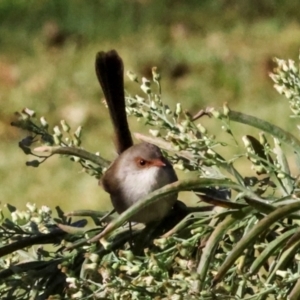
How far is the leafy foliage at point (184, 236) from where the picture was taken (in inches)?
46.8

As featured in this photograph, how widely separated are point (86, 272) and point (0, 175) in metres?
3.43

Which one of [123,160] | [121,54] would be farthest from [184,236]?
[121,54]

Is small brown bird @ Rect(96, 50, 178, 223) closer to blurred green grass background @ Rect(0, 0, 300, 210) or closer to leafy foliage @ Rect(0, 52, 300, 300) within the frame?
leafy foliage @ Rect(0, 52, 300, 300)

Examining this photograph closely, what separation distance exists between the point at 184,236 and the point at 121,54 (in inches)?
165

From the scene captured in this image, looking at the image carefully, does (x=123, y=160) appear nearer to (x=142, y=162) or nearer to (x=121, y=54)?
(x=142, y=162)

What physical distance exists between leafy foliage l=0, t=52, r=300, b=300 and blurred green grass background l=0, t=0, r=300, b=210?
9.51 feet

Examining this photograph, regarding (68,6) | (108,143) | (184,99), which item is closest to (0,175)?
(108,143)

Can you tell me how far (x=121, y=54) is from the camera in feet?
18.0

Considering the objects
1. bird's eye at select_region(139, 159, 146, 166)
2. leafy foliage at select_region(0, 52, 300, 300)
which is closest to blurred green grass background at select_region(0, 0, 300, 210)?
bird's eye at select_region(139, 159, 146, 166)

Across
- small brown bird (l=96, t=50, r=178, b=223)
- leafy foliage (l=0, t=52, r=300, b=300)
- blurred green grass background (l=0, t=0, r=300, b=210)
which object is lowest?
leafy foliage (l=0, t=52, r=300, b=300)

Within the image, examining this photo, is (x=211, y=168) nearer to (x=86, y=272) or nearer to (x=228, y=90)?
(x=86, y=272)

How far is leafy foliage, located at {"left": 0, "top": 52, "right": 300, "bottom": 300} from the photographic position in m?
1.19

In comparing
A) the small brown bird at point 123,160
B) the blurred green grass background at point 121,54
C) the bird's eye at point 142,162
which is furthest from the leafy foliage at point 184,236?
the blurred green grass background at point 121,54

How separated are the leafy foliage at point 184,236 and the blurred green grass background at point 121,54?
2.90m
